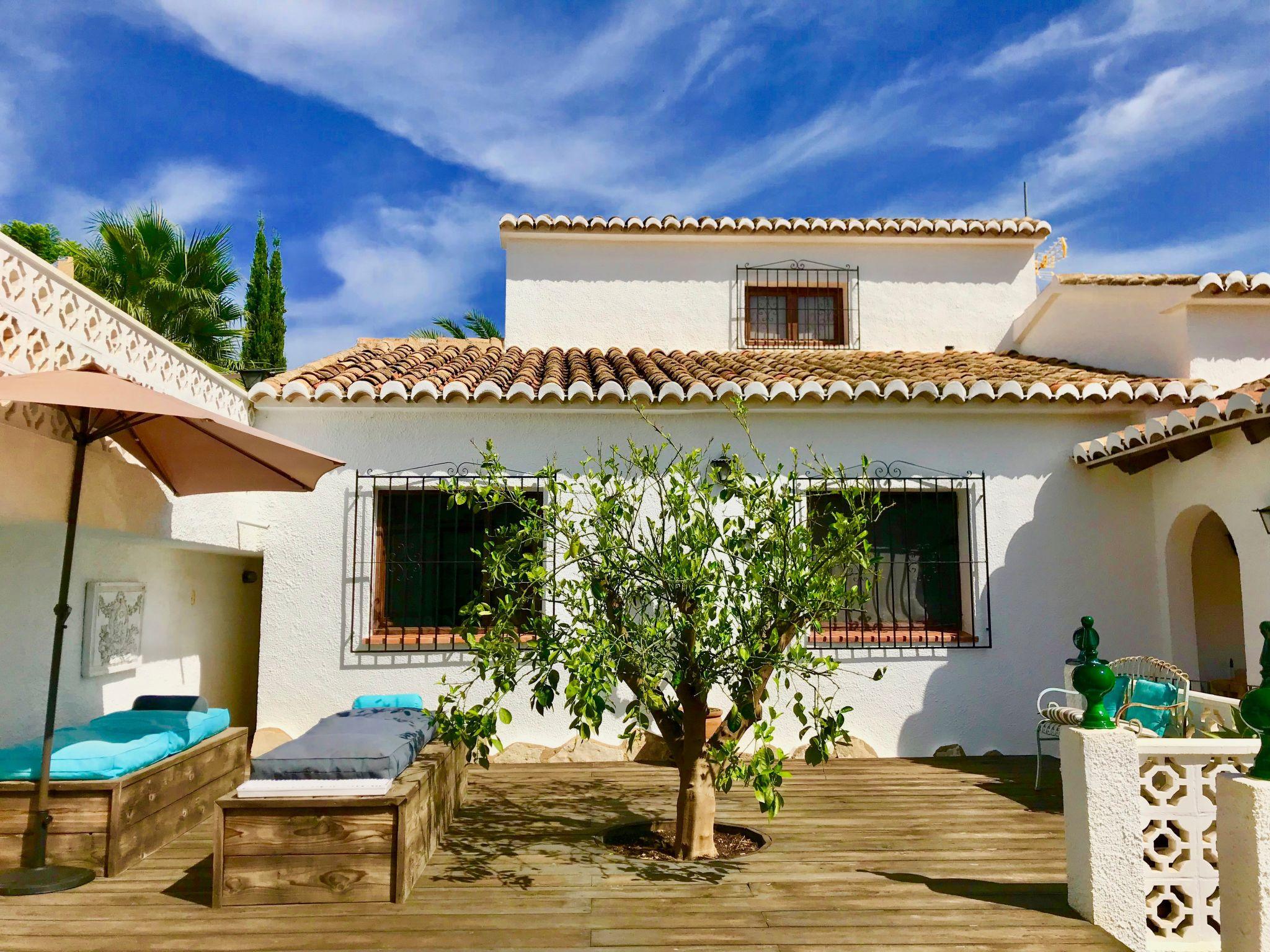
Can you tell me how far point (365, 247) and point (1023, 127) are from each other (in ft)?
40.6

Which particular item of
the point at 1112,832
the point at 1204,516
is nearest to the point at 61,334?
the point at 1112,832

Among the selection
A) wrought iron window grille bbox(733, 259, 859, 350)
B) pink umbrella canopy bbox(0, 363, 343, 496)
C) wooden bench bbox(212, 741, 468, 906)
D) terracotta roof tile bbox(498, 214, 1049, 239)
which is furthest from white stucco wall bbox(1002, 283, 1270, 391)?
wooden bench bbox(212, 741, 468, 906)

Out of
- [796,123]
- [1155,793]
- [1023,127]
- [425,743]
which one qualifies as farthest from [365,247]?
[1155,793]

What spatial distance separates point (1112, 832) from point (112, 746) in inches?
208

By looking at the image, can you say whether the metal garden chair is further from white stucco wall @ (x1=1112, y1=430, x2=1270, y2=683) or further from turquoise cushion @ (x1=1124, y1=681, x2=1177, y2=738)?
white stucco wall @ (x1=1112, y1=430, x2=1270, y2=683)

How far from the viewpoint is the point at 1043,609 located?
7.83 metres

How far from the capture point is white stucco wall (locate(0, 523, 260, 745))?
17.9ft

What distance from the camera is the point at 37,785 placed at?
450 cm

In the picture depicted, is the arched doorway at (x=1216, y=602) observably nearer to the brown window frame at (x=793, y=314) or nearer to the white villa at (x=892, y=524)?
the white villa at (x=892, y=524)

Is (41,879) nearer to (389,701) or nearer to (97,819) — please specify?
(97,819)

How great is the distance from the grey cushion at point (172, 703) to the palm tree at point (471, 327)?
12.6m

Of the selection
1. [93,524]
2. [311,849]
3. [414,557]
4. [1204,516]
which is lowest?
[311,849]

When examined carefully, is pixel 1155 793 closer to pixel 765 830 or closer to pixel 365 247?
pixel 765 830

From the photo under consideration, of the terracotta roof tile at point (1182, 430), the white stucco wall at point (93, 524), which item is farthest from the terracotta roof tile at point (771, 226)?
the white stucco wall at point (93, 524)
